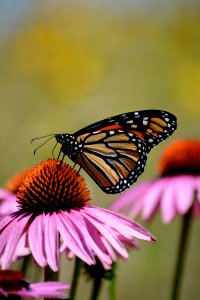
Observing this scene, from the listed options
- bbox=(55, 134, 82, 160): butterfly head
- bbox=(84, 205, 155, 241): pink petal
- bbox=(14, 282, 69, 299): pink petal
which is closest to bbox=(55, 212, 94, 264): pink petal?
bbox=(84, 205, 155, 241): pink petal

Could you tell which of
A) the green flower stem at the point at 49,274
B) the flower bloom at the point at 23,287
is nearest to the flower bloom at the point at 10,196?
the green flower stem at the point at 49,274

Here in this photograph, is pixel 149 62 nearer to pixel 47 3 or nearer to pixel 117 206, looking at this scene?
pixel 47 3

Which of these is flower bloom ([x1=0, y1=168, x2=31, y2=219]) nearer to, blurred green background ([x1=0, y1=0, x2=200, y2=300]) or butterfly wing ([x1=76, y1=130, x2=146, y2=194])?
butterfly wing ([x1=76, y1=130, x2=146, y2=194])

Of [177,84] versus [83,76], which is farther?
[83,76]

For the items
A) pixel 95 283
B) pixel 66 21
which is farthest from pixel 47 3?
pixel 95 283

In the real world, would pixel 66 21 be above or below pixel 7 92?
above

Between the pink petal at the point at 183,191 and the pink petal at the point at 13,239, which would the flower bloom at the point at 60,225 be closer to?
the pink petal at the point at 13,239

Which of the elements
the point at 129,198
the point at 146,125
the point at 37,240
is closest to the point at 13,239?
the point at 37,240
